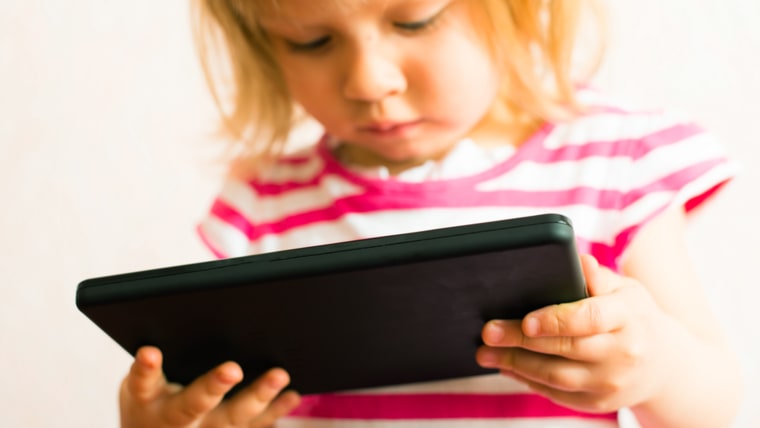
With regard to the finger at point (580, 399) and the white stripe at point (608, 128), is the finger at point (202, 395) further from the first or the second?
the white stripe at point (608, 128)

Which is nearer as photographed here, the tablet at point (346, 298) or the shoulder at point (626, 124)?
the tablet at point (346, 298)

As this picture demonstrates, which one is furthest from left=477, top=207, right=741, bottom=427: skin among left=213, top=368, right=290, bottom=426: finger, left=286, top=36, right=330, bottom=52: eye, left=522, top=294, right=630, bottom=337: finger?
left=286, top=36, right=330, bottom=52: eye

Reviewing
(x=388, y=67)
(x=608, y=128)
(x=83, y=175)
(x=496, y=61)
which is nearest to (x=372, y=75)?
(x=388, y=67)

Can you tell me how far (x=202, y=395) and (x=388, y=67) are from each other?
267 mm

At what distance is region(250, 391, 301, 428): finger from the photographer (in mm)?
647

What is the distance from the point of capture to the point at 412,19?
24.0 inches

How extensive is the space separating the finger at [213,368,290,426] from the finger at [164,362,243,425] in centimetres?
1

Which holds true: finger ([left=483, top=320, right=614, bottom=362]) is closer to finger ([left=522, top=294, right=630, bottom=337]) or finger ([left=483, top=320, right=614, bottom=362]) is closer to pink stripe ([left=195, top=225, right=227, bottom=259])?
finger ([left=522, top=294, right=630, bottom=337])

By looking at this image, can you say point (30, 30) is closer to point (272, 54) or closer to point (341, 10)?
point (272, 54)

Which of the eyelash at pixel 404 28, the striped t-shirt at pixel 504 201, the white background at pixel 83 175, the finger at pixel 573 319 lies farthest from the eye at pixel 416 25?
the white background at pixel 83 175

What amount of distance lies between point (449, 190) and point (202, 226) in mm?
242

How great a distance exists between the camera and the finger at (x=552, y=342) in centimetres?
51

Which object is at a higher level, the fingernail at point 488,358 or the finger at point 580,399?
the fingernail at point 488,358

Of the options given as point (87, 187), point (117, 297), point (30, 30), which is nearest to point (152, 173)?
point (87, 187)
